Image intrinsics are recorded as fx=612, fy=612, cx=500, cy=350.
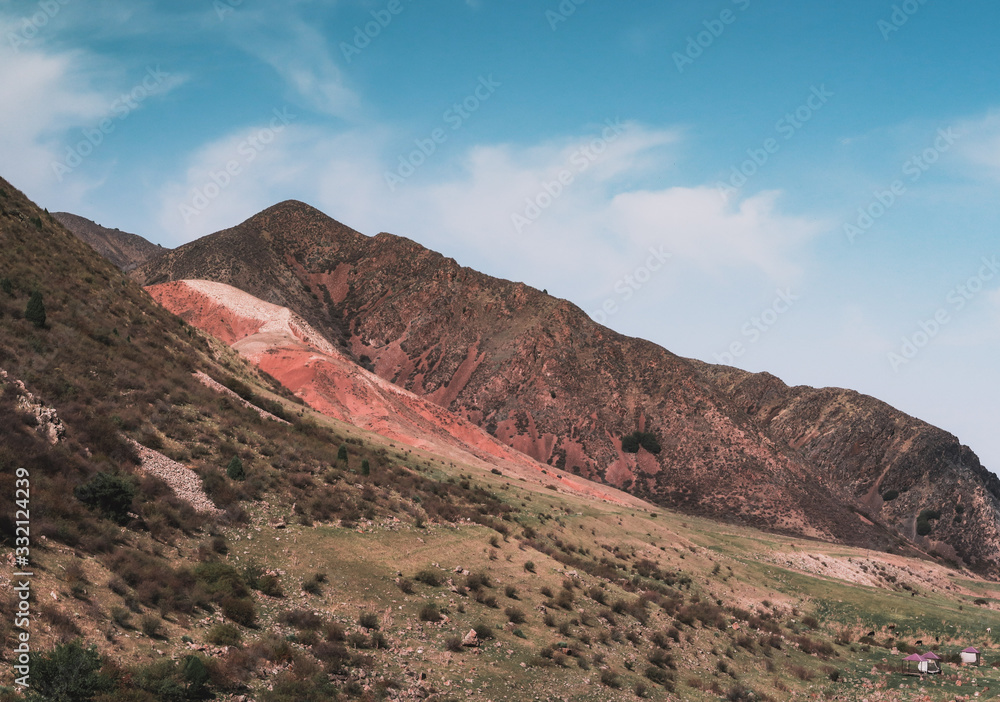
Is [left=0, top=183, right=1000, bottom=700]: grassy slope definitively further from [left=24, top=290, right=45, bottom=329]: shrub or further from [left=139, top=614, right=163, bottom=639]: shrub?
[left=24, top=290, right=45, bottom=329]: shrub

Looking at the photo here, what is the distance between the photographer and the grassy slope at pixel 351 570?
1474 cm

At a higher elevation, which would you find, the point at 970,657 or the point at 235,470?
the point at 235,470

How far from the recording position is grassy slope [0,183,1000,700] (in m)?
14.7

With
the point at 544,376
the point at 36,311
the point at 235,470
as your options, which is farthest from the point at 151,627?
the point at 544,376

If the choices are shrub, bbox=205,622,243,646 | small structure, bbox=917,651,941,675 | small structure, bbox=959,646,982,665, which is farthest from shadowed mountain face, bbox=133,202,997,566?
shrub, bbox=205,622,243,646

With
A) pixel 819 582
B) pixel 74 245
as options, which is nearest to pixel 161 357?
pixel 74 245

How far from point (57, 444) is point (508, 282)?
108 metres

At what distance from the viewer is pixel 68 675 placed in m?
10.6

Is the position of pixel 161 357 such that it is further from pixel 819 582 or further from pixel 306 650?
pixel 819 582

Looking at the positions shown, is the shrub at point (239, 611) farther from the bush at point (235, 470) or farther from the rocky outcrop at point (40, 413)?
the rocky outcrop at point (40, 413)

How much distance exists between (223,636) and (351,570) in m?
6.37

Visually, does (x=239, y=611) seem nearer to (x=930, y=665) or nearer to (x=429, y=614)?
(x=429, y=614)

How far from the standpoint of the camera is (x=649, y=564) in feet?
117

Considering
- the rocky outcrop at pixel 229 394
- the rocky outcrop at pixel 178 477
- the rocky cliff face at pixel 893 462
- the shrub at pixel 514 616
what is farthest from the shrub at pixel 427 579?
the rocky cliff face at pixel 893 462
